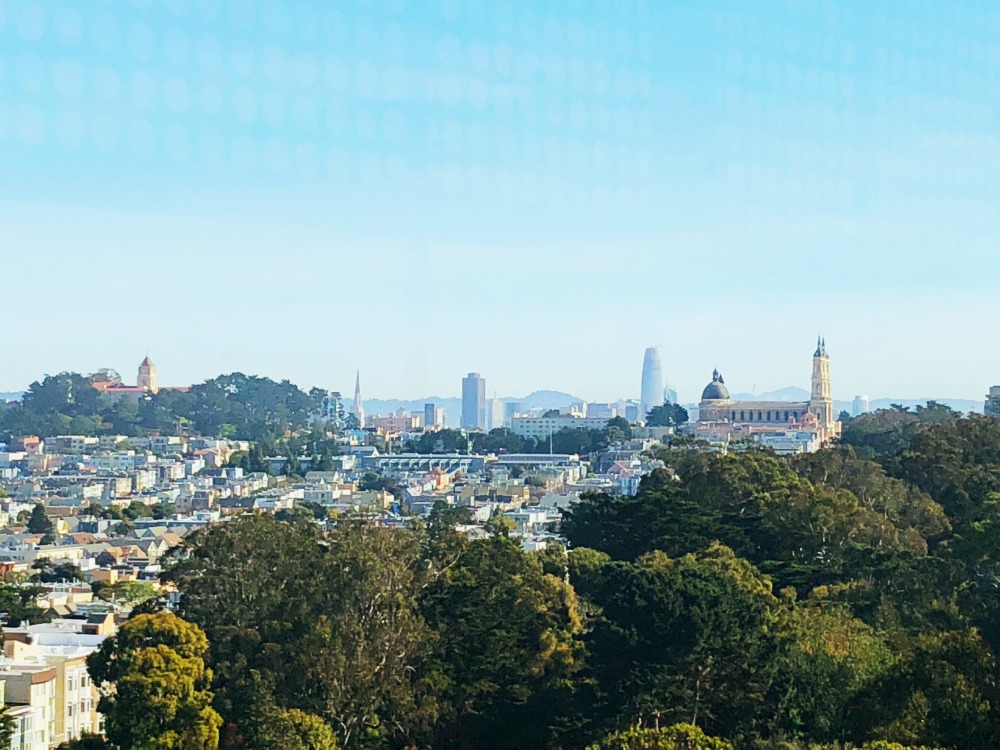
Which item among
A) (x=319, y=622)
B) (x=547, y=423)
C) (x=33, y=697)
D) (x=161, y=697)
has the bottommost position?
(x=33, y=697)

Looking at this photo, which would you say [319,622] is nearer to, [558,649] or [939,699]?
[558,649]

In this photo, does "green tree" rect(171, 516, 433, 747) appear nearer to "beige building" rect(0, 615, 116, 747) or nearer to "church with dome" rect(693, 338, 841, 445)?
"beige building" rect(0, 615, 116, 747)

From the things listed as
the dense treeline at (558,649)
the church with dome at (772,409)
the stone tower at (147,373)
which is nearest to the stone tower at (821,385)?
the church with dome at (772,409)

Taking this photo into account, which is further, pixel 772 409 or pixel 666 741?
pixel 772 409

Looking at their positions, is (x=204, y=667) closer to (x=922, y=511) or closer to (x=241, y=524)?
(x=241, y=524)

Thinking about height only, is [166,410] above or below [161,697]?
above

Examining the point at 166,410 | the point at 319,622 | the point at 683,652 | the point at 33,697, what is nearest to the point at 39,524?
the point at 33,697

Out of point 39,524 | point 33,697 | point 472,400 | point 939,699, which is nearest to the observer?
point 939,699
